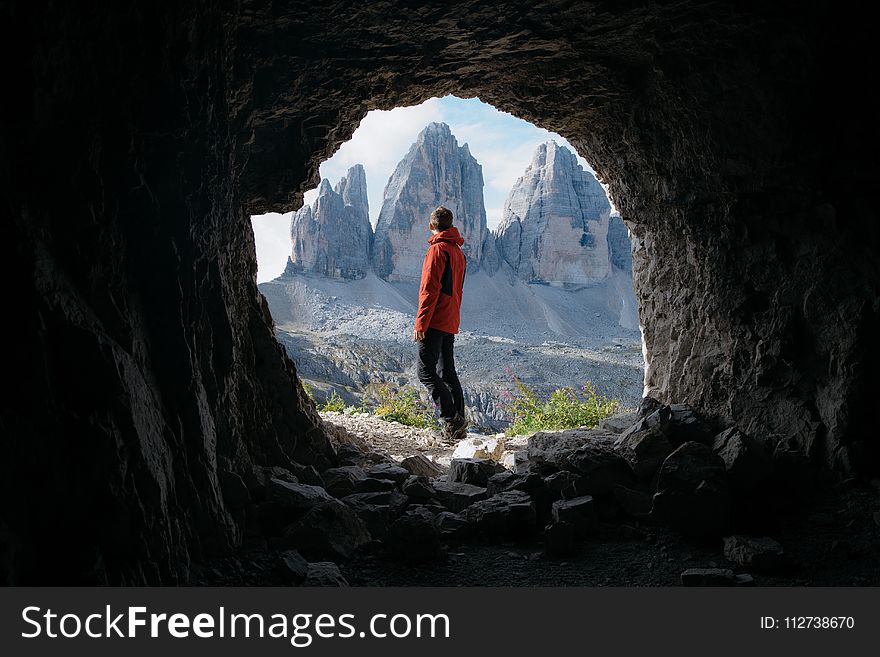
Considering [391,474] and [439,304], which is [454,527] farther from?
[439,304]

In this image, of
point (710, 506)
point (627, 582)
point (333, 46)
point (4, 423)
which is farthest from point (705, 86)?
point (4, 423)

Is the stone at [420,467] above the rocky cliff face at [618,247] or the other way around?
the other way around

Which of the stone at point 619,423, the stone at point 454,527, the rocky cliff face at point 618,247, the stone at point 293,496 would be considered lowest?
the stone at point 454,527

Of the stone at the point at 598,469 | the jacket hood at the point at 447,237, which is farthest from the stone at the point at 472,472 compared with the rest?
the jacket hood at the point at 447,237

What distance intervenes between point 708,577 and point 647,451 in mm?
1316

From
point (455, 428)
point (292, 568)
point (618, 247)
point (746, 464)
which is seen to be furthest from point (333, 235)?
point (292, 568)

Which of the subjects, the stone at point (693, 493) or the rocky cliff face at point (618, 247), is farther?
the rocky cliff face at point (618, 247)

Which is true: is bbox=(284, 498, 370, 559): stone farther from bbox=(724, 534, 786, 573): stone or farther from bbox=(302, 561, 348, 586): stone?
bbox=(724, 534, 786, 573): stone

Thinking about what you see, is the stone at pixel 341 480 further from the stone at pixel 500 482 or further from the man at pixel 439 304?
the man at pixel 439 304

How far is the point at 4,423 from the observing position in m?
1.86

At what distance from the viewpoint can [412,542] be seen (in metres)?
3.27

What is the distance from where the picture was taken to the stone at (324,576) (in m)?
2.77

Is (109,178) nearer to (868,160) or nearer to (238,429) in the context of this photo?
(238,429)

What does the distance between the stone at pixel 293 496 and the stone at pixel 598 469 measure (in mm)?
1713
